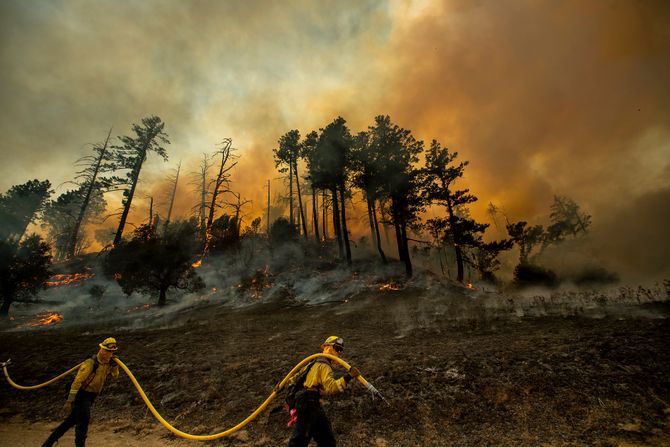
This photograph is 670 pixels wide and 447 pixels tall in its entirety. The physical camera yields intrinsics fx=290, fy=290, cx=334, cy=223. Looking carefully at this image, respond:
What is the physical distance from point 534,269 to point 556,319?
1563cm

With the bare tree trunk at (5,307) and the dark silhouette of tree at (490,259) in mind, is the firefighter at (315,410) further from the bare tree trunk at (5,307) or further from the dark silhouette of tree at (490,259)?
the bare tree trunk at (5,307)

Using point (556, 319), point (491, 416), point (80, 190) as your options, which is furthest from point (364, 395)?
point (80, 190)

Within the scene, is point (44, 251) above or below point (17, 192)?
below

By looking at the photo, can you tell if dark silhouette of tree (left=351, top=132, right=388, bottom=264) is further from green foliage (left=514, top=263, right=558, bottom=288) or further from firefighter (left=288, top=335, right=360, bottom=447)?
firefighter (left=288, top=335, right=360, bottom=447)

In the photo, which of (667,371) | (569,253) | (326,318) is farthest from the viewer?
(569,253)

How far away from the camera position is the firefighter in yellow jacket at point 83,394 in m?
5.74

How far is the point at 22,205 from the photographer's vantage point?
43.0 meters

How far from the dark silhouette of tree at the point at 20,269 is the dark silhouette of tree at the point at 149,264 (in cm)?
438

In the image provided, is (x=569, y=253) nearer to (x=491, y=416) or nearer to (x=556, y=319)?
(x=556, y=319)

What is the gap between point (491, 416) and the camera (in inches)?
228

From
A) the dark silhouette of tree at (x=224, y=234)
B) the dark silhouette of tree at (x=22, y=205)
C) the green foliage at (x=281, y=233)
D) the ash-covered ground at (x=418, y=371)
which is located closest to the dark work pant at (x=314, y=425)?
the ash-covered ground at (x=418, y=371)

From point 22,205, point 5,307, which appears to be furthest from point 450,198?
point 22,205

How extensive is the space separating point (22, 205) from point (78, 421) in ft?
183

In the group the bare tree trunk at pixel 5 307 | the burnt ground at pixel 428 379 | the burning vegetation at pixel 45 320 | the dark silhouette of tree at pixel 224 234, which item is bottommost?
the burnt ground at pixel 428 379
